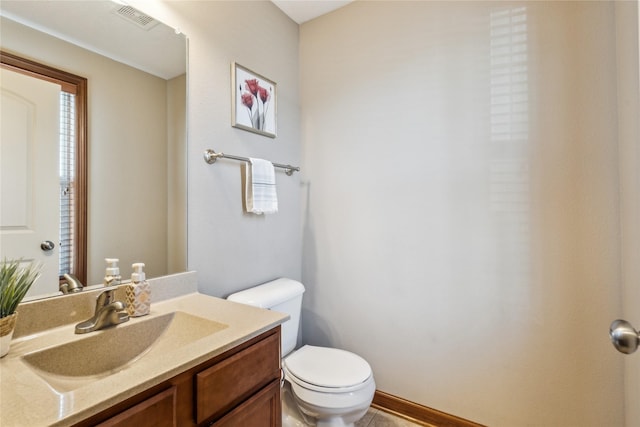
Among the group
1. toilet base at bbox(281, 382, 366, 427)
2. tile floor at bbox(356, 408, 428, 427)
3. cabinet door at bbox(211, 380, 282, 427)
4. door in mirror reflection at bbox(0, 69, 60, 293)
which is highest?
door in mirror reflection at bbox(0, 69, 60, 293)

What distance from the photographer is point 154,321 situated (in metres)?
0.99

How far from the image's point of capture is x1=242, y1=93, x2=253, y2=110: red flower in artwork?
1563 millimetres

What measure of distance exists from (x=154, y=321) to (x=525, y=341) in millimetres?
1563

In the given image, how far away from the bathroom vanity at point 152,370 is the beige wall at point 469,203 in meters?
0.91

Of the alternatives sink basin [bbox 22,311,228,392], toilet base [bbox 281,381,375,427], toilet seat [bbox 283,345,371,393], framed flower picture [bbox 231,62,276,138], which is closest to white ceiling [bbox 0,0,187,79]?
framed flower picture [bbox 231,62,276,138]

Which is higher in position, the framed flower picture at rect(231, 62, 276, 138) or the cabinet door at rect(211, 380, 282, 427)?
the framed flower picture at rect(231, 62, 276, 138)

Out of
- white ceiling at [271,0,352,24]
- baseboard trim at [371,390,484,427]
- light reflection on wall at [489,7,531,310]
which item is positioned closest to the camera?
light reflection on wall at [489,7,531,310]

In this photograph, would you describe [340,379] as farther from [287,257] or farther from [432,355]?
[287,257]

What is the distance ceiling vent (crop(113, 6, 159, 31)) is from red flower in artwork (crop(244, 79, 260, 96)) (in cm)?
48

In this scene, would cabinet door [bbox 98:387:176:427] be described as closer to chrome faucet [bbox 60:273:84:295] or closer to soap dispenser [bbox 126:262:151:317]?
soap dispenser [bbox 126:262:151:317]

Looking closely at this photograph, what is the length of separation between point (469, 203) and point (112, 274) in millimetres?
1553

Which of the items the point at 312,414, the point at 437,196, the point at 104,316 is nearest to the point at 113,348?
the point at 104,316

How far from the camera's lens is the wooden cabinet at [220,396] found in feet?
2.05

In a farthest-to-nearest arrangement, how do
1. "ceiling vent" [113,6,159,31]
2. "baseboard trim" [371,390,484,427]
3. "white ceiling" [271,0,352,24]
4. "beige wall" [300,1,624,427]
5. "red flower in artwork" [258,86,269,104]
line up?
1. "white ceiling" [271,0,352,24]
2. "red flower in artwork" [258,86,269,104]
3. "baseboard trim" [371,390,484,427]
4. "beige wall" [300,1,624,427]
5. "ceiling vent" [113,6,159,31]
